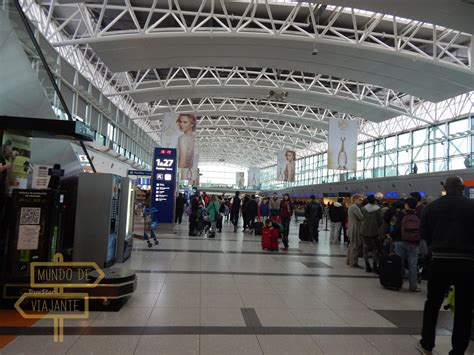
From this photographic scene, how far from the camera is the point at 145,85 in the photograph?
3073 cm

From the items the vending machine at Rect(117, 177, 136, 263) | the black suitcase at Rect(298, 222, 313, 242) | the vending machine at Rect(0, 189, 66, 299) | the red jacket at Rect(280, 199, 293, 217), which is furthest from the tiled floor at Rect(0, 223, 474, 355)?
the black suitcase at Rect(298, 222, 313, 242)

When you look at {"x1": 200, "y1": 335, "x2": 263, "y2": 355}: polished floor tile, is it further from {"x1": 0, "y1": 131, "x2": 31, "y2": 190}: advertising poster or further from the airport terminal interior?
{"x1": 0, "y1": 131, "x2": 31, "y2": 190}: advertising poster

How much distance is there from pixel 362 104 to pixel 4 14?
90.8 ft

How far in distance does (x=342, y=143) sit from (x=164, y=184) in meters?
9.77

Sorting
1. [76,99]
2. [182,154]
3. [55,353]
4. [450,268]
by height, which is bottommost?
[55,353]

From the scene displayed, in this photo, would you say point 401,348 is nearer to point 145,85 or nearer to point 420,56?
point 420,56

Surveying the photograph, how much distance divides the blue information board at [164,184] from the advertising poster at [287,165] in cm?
1785

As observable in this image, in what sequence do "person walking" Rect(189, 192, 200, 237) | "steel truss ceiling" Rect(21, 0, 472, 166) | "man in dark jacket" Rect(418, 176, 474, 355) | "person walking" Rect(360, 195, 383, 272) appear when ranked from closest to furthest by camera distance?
"man in dark jacket" Rect(418, 176, 474, 355), "person walking" Rect(360, 195, 383, 272), "person walking" Rect(189, 192, 200, 237), "steel truss ceiling" Rect(21, 0, 472, 166)

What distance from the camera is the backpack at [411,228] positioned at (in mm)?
6344

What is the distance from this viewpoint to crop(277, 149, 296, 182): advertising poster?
32684mm

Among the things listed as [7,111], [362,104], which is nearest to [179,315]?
[7,111]

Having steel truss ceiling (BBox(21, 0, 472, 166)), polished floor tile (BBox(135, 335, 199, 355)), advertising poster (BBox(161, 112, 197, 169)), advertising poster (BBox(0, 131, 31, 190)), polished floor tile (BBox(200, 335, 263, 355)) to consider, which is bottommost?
polished floor tile (BBox(135, 335, 199, 355))

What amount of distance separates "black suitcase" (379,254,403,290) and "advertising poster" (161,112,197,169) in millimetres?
12731

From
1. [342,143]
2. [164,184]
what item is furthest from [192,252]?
[342,143]
